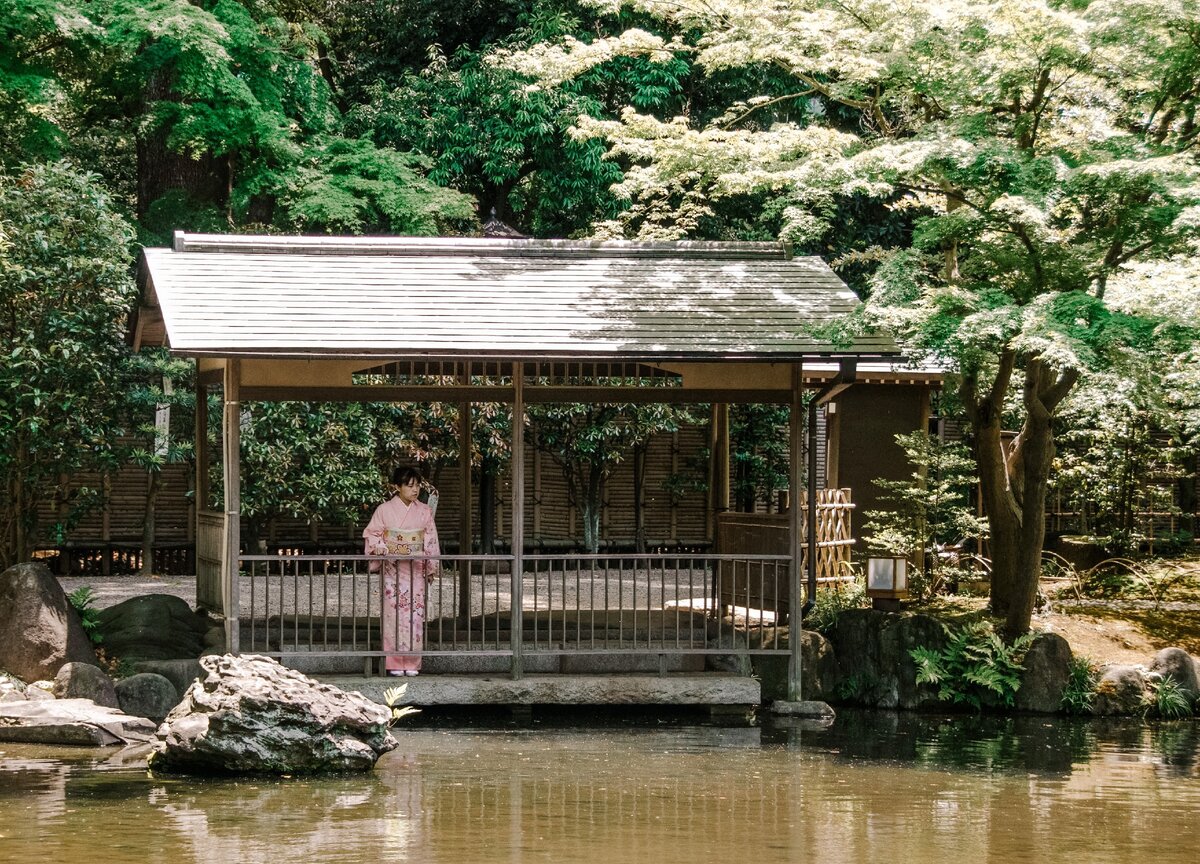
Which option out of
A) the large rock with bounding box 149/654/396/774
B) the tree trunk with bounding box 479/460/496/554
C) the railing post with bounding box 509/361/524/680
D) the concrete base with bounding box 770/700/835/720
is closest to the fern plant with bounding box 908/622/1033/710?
the concrete base with bounding box 770/700/835/720

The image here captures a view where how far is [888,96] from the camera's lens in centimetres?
1440

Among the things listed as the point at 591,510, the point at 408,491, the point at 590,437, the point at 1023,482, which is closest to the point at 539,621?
the point at 408,491

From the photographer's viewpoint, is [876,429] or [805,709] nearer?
[805,709]

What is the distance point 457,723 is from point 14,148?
33.6 ft

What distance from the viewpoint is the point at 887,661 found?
14672 mm

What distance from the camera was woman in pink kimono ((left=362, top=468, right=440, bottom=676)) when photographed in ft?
43.5

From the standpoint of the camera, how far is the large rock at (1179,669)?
47.9 feet

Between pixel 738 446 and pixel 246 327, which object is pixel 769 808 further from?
pixel 738 446

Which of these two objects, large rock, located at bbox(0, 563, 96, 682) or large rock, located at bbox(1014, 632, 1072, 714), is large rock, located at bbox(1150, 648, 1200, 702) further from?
large rock, located at bbox(0, 563, 96, 682)

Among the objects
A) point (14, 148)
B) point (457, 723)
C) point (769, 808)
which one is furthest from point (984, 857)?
point (14, 148)

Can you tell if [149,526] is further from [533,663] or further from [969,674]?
[969,674]

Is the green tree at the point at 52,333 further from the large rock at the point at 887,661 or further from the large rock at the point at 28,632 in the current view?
the large rock at the point at 887,661

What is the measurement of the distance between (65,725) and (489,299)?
531 cm

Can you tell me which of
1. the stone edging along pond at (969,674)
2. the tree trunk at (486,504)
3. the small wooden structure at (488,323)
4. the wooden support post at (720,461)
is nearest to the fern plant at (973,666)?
the stone edging along pond at (969,674)
